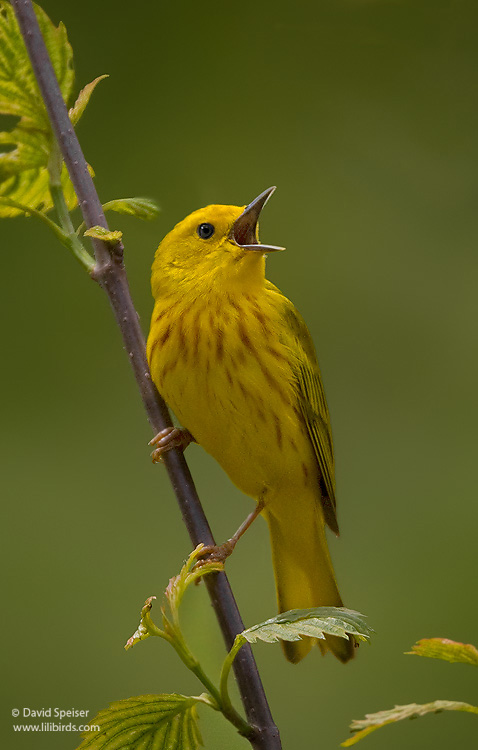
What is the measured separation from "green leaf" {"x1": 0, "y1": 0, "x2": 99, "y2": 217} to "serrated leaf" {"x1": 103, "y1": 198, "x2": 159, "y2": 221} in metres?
0.07

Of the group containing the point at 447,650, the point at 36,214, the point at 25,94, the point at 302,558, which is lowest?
the point at 302,558

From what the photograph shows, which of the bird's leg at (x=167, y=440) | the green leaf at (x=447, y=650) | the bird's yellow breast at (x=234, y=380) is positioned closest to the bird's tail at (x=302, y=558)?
the bird's yellow breast at (x=234, y=380)

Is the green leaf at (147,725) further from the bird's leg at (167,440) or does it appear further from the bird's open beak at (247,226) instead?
the bird's open beak at (247,226)

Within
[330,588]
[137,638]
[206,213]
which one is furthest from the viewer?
[330,588]

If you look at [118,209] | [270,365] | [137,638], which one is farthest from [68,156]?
[270,365]

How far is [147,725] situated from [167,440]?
0.31 meters

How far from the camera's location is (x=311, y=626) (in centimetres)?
48

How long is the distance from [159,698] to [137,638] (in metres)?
0.06

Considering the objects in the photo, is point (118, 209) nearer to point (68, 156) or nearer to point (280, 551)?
point (68, 156)

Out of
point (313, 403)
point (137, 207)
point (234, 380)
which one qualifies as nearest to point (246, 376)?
point (234, 380)

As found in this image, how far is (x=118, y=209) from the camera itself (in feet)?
2.25

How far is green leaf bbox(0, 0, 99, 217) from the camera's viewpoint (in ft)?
2.16

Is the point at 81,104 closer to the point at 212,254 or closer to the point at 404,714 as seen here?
the point at 212,254

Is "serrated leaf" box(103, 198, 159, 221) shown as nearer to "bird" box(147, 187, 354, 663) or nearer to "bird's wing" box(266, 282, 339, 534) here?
"bird" box(147, 187, 354, 663)
